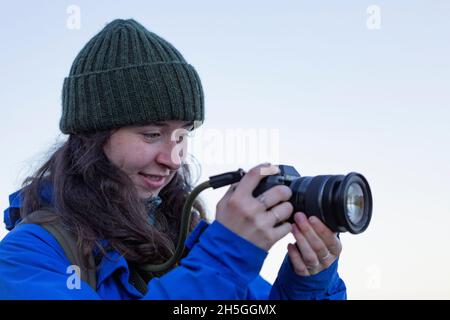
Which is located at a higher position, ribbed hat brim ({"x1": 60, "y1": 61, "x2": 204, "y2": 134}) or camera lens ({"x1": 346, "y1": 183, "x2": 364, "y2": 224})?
ribbed hat brim ({"x1": 60, "y1": 61, "x2": 204, "y2": 134})

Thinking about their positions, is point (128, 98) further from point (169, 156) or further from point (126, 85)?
point (169, 156)

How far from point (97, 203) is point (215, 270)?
25.2 inches

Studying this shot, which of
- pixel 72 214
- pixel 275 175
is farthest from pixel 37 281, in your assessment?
pixel 275 175

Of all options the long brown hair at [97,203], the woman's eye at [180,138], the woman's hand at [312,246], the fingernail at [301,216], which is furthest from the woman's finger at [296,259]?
the woman's eye at [180,138]

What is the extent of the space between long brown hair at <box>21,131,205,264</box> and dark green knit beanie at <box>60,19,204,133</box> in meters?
0.09

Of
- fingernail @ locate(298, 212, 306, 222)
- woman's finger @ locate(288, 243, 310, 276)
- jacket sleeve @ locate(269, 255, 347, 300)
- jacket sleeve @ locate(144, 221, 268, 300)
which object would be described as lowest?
jacket sleeve @ locate(269, 255, 347, 300)

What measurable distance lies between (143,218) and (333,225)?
2.33 ft

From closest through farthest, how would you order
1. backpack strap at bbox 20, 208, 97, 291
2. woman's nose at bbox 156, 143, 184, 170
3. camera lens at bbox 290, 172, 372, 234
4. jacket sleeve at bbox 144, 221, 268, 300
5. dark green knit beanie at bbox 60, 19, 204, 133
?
jacket sleeve at bbox 144, 221, 268, 300, camera lens at bbox 290, 172, 372, 234, backpack strap at bbox 20, 208, 97, 291, woman's nose at bbox 156, 143, 184, 170, dark green knit beanie at bbox 60, 19, 204, 133

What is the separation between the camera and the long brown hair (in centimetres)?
202

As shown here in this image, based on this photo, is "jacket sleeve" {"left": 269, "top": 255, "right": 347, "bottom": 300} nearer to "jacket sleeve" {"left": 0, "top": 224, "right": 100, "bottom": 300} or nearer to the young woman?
the young woman

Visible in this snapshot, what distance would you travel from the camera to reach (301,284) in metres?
2.06

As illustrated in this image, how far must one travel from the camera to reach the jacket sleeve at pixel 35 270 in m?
1.70

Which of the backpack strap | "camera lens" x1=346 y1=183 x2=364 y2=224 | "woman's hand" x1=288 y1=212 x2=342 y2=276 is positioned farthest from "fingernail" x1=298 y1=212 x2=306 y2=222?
the backpack strap

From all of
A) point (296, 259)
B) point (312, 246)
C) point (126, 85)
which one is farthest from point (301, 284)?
point (126, 85)
